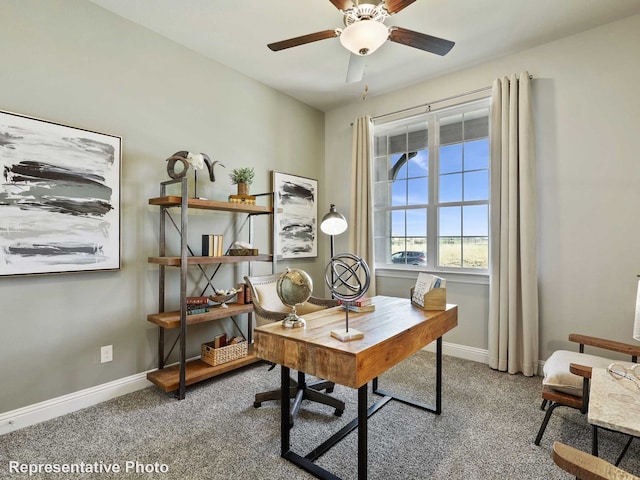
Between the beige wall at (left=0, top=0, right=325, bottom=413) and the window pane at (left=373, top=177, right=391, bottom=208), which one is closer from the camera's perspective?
the beige wall at (left=0, top=0, right=325, bottom=413)

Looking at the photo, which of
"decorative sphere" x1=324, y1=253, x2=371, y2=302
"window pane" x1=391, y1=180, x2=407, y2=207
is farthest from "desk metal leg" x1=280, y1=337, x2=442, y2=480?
"window pane" x1=391, y1=180, x2=407, y2=207

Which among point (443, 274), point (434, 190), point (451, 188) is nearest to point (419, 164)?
point (434, 190)

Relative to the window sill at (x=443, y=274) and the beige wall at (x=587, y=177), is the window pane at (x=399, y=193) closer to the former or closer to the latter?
the window sill at (x=443, y=274)

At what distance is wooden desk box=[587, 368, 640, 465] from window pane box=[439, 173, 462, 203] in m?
2.49

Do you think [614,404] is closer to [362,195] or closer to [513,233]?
[513,233]

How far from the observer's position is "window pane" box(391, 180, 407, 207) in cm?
403

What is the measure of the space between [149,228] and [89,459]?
1640 millimetres

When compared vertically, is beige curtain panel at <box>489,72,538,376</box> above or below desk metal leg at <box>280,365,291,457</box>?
above

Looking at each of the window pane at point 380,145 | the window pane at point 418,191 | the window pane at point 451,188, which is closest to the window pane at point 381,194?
the window pane at point 418,191

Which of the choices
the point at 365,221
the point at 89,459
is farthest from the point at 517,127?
the point at 89,459

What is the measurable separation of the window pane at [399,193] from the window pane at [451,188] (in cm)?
44

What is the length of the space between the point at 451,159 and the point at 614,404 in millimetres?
2973

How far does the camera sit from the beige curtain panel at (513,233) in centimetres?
298

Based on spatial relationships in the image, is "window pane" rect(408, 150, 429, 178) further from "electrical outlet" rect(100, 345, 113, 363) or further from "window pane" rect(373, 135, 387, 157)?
"electrical outlet" rect(100, 345, 113, 363)
